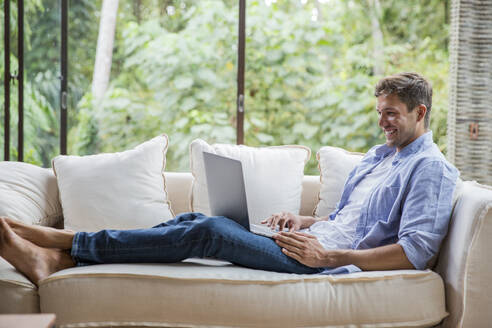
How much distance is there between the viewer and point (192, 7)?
3.44m

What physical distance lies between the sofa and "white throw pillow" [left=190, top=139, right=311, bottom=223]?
669 millimetres

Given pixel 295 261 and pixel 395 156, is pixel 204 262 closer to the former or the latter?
pixel 295 261

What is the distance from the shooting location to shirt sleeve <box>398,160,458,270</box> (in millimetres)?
1518

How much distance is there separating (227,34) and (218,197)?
6.27 feet

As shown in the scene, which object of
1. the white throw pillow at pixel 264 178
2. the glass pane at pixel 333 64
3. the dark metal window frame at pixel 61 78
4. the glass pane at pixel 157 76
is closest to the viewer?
the white throw pillow at pixel 264 178

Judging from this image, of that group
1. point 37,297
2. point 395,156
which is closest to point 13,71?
point 37,297

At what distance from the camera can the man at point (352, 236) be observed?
5.03 ft

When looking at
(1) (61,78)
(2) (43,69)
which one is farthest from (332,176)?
(2) (43,69)

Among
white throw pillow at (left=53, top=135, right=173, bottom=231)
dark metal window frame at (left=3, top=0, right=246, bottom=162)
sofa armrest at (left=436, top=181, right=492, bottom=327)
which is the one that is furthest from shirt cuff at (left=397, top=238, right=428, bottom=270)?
dark metal window frame at (left=3, top=0, right=246, bottom=162)

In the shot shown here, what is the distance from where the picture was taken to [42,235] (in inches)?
63.2

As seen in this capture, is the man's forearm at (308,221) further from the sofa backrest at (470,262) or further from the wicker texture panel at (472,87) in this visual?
the wicker texture panel at (472,87)

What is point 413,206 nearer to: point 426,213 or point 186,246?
point 426,213

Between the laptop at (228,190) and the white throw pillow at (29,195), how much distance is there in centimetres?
80

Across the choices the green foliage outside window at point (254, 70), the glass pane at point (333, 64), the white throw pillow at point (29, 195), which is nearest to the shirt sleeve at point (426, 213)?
the white throw pillow at point (29, 195)
